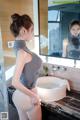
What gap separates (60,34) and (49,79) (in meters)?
0.52

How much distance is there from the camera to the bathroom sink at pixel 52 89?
1803 millimetres

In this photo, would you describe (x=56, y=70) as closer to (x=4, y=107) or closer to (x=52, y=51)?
(x=52, y=51)

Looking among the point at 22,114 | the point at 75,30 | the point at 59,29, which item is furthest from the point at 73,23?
the point at 22,114

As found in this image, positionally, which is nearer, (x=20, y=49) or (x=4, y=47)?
(x=20, y=49)

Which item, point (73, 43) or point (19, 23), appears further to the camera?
point (73, 43)

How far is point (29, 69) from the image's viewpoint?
5.35 feet

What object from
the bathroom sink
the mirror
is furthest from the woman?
the mirror

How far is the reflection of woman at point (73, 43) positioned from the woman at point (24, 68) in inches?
18.1

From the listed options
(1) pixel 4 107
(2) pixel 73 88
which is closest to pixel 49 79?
(2) pixel 73 88

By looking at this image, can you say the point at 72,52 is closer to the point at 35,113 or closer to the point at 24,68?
the point at 24,68

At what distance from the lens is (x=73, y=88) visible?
2029 millimetres

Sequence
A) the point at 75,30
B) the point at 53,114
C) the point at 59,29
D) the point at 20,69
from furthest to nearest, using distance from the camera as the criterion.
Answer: the point at 59,29
the point at 75,30
the point at 53,114
the point at 20,69

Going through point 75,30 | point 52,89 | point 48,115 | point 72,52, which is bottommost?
point 48,115

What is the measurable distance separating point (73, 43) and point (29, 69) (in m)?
0.60
